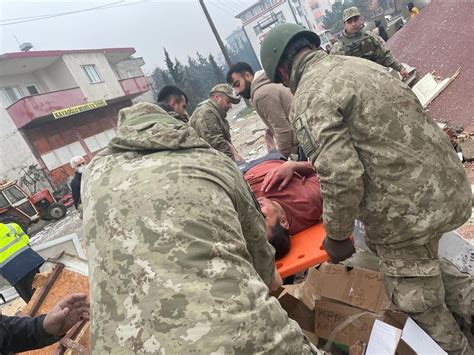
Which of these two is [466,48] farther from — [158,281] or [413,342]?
[158,281]

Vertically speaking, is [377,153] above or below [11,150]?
below

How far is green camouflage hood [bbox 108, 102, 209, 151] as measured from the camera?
4.13ft

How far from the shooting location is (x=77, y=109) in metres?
19.3

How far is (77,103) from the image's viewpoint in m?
19.6

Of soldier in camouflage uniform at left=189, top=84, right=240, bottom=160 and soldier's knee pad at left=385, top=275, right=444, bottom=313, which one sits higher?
soldier in camouflage uniform at left=189, top=84, right=240, bottom=160

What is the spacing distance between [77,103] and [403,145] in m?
20.6

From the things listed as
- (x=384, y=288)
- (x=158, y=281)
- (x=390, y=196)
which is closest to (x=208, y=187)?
(x=158, y=281)

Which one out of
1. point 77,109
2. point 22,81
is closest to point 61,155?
point 77,109

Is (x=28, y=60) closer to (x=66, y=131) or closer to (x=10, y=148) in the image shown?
(x=66, y=131)

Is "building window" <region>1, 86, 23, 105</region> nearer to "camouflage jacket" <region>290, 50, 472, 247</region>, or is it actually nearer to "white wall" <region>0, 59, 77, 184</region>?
"white wall" <region>0, 59, 77, 184</region>

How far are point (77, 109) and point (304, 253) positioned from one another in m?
19.6

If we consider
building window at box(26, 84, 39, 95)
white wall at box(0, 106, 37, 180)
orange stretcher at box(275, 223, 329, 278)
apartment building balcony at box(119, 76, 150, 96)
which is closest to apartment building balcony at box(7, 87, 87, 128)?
white wall at box(0, 106, 37, 180)

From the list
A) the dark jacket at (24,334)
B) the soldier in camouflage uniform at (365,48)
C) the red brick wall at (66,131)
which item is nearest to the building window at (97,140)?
the red brick wall at (66,131)

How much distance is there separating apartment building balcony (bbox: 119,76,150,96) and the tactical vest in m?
21.6
